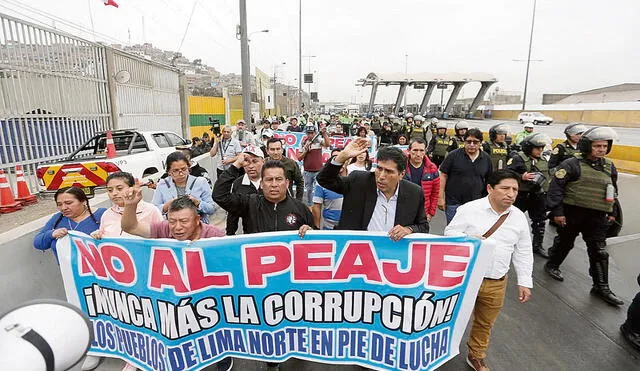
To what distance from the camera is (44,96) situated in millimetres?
8172

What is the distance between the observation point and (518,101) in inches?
2918

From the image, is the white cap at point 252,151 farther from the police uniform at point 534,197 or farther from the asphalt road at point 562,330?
the police uniform at point 534,197

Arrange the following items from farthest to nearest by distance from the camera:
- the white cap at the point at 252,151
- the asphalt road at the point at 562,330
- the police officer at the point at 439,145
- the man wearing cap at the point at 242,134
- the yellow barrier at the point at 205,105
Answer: the yellow barrier at the point at 205,105 → the police officer at the point at 439,145 → the man wearing cap at the point at 242,134 → the white cap at the point at 252,151 → the asphalt road at the point at 562,330

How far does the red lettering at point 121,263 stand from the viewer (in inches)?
100

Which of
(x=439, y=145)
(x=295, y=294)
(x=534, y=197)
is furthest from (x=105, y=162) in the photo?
(x=439, y=145)

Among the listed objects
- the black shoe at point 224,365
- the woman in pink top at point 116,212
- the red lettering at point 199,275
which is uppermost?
the woman in pink top at point 116,212

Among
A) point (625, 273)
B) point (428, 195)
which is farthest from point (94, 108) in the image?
point (625, 273)

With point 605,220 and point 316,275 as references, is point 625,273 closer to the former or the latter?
point 605,220

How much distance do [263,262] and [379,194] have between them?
1.03 meters

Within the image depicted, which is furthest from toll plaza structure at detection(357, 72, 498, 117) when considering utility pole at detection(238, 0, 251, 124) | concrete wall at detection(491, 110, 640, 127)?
utility pole at detection(238, 0, 251, 124)

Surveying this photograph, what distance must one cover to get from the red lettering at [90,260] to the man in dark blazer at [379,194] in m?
1.69

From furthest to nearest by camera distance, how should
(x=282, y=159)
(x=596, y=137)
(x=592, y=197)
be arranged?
(x=282, y=159)
(x=592, y=197)
(x=596, y=137)

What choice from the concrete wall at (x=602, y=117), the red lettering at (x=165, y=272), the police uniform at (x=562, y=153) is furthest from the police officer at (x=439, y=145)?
the concrete wall at (x=602, y=117)

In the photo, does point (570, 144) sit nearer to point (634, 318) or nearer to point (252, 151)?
point (634, 318)
